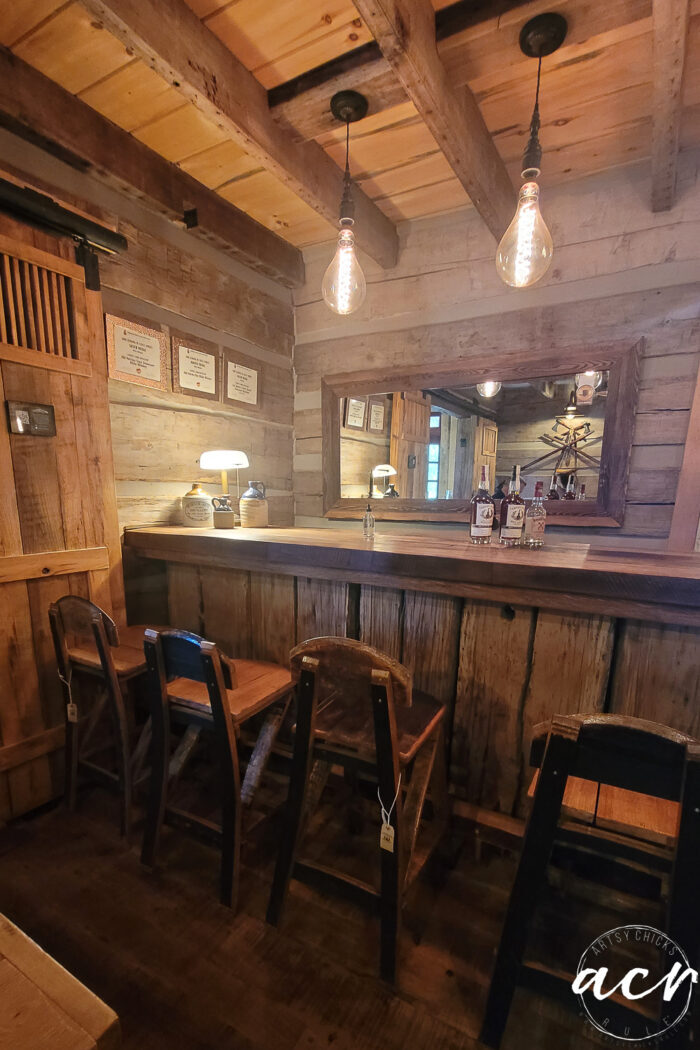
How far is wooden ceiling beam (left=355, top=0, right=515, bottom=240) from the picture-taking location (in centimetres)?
114

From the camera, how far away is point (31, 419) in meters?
1.63

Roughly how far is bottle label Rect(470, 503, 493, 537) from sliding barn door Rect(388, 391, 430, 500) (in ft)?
2.93

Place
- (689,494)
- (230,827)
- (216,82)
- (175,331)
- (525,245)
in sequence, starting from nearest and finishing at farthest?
(230,827) < (216,82) < (525,245) < (689,494) < (175,331)

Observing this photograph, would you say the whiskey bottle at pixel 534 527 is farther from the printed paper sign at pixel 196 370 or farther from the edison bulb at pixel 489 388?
the printed paper sign at pixel 196 370

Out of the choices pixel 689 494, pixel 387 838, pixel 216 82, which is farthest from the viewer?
pixel 689 494

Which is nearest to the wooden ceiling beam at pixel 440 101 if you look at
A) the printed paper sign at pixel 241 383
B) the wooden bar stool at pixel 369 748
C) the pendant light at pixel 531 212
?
the pendant light at pixel 531 212

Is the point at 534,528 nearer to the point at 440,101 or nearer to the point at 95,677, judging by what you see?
the point at 440,101

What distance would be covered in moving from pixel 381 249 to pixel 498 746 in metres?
2.54

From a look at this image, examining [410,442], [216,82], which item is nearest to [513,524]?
[410,442]

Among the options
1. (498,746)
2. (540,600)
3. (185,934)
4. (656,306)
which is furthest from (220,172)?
(185,934)

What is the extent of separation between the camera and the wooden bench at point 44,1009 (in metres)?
0.52

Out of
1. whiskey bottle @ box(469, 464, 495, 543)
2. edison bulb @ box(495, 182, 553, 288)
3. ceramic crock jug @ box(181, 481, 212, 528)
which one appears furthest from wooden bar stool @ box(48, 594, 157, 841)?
edison bulb @ box(495, 182, 553, 288)

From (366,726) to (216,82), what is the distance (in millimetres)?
2090

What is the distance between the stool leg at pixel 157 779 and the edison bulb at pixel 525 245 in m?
1.95
